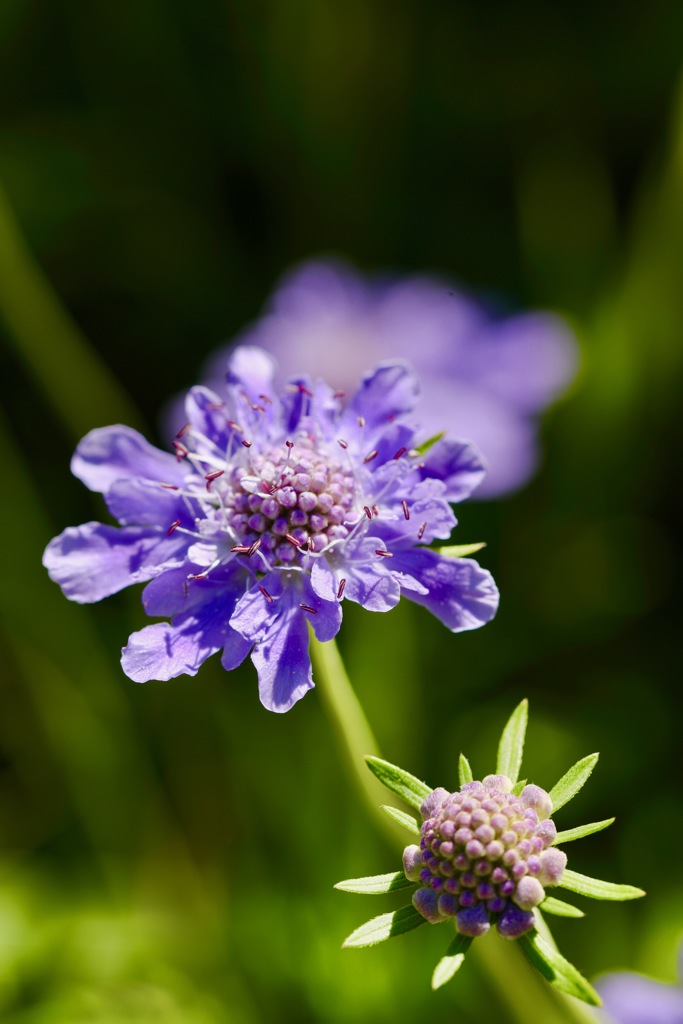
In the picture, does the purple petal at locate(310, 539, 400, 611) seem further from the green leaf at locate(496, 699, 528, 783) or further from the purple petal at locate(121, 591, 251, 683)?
the green leaf at locate(496, 699, 528, 783)

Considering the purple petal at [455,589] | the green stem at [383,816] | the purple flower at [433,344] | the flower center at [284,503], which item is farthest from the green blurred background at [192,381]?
the flower center at [284,503]

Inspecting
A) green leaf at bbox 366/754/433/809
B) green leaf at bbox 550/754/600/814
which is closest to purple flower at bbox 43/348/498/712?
green leaf at bbox 366/754/433/809

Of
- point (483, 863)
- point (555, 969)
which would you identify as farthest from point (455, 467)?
point (555, 969)

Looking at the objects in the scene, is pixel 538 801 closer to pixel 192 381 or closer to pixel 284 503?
pixel 284 503

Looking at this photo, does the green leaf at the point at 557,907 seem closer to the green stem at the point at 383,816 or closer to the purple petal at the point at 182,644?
the green stem at the point at 383,816

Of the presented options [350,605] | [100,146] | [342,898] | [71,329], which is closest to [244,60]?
[100,146]
